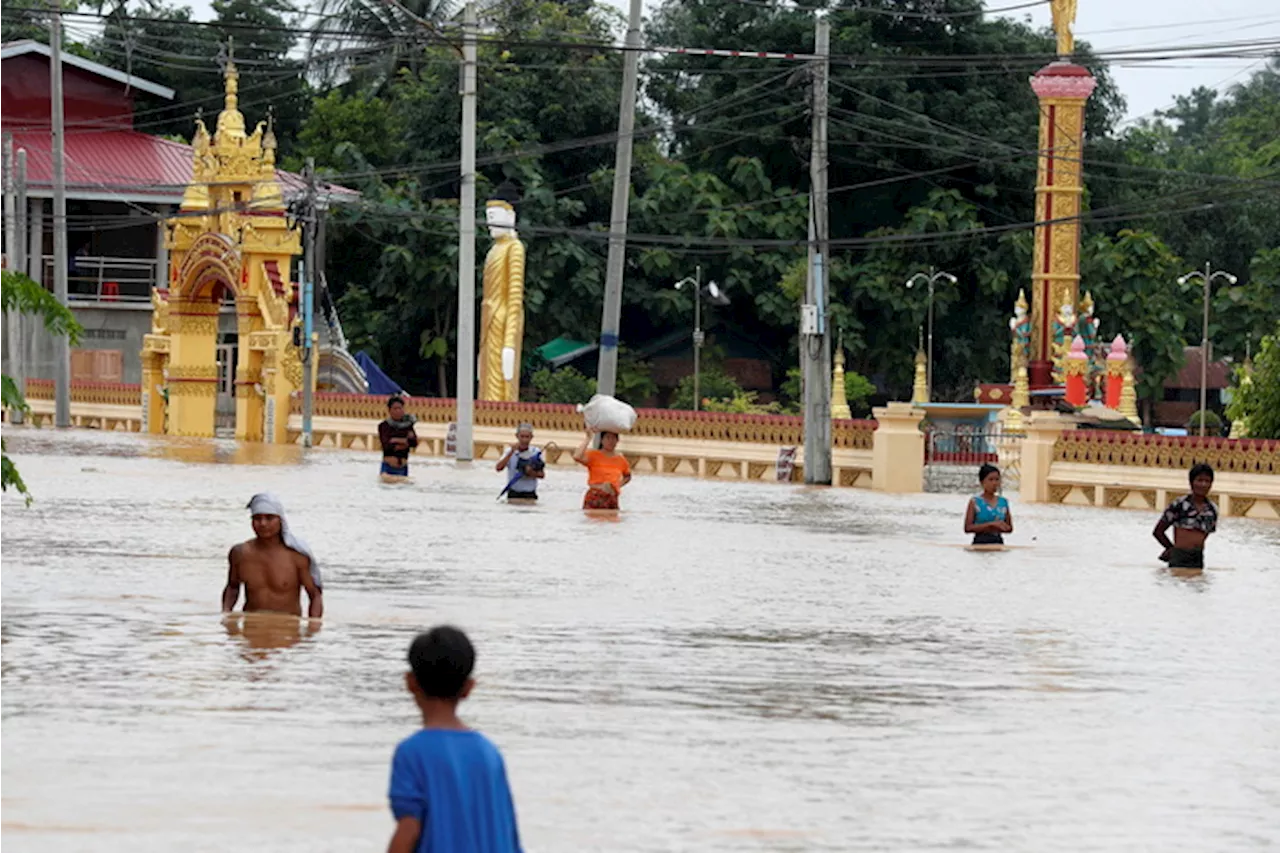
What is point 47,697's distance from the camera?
42.3ft

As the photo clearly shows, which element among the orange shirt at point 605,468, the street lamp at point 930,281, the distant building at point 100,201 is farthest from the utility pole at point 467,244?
the street lamp at point 930,281

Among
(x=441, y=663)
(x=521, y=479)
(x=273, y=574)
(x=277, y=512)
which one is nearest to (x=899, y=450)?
(x=521, y=479)

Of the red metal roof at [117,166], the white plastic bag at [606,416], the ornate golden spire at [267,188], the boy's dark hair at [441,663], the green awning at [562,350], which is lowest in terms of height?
the boy's dark hair at [441,663]

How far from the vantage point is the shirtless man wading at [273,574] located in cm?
1602

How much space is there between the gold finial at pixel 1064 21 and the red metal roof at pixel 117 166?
18836mm

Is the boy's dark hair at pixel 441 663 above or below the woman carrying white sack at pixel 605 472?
above

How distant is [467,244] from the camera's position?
45688mm

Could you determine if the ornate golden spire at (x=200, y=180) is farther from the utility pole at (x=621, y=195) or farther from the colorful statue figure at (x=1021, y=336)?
the colorful statue figure at (x=1021, y=336)

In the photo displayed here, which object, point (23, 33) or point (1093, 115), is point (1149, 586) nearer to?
point (1093, 115)

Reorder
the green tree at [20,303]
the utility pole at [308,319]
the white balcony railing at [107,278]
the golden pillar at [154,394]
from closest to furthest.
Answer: the green tree at [20,303] → the utility pole at [308,319] → the golden pillar at [154,394] → the white balcony railing at [107,278]

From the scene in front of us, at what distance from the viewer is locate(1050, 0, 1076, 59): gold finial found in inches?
2454

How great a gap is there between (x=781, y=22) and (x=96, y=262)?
20.6 meters

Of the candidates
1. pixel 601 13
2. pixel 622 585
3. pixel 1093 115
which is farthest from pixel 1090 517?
pixel 601 13

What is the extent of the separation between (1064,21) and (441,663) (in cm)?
5784
